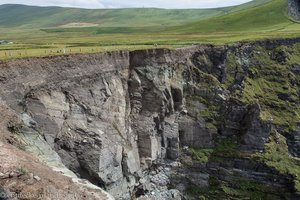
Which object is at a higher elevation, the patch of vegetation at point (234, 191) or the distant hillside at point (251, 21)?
the distant hillside at point (251, 21)

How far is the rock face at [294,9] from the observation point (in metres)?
176

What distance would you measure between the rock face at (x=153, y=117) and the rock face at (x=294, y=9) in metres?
98.1

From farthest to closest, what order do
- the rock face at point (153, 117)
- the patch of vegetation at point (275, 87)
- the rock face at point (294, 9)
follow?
the rock face at point (294, 9) → the patch of vegetation at point (275, 87) → the rock face at point (153, 117)

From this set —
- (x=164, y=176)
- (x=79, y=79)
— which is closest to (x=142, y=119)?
(x=164, y=176)

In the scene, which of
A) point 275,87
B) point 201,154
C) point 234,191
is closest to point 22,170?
point 201,154

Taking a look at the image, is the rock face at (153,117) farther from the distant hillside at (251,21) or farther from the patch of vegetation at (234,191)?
the distant hillside at (251,21)

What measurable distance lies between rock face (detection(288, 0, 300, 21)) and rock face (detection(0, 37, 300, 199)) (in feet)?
322

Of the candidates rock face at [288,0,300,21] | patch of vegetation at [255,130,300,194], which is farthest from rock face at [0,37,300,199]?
rock face at [288,0,300,21]

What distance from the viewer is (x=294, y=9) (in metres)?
182

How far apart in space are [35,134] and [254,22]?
147m

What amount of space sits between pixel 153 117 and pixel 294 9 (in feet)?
456

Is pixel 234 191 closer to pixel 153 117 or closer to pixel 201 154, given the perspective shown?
pixel 201 154

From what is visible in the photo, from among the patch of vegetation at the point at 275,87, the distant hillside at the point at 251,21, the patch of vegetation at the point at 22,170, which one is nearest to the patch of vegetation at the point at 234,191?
the patch of vegetation at the point at 275,87

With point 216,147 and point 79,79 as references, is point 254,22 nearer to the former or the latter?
point 216,147
